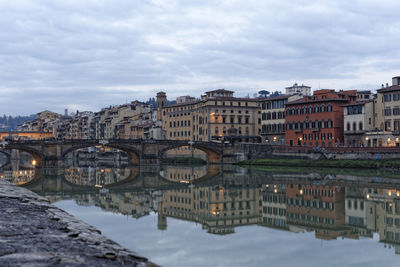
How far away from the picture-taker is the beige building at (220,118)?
110875 millimetres

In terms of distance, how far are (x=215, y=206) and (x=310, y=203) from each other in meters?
6.95

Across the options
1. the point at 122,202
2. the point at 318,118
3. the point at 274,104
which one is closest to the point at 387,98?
the point at 318,118

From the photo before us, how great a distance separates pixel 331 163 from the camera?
248 feet

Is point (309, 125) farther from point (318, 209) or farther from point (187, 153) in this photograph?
point (318, 209)

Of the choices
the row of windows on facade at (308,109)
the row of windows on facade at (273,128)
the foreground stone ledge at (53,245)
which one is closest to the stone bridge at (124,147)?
A: the row of windows on facade at (273,128)

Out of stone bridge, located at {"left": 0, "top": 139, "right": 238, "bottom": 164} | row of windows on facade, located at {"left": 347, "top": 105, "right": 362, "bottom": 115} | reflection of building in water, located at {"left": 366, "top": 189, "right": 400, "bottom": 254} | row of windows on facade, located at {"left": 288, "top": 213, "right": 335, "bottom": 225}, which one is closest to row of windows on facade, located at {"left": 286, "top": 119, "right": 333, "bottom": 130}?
row of windows on facade, located at {"left": 347, "top": 105, "right": 362, "bottom": 115}

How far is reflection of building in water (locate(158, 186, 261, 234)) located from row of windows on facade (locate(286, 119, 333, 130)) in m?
46.1

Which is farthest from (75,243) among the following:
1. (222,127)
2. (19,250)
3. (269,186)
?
(222,127)

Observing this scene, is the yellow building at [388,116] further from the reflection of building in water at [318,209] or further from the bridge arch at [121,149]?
the bridge arch at [121,149]

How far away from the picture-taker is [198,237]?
22422mm

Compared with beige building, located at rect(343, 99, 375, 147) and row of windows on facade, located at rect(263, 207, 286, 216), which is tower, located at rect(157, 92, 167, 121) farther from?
row of windows on facade, located at rect(263, 207, 286, 216)

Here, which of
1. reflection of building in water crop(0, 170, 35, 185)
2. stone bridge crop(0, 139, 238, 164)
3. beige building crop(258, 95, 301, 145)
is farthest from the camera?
beige building crop(258, 95, 301, 145)

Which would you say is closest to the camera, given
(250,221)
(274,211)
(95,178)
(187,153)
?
(250,221)

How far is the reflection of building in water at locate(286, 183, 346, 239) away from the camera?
2509 centimetres
